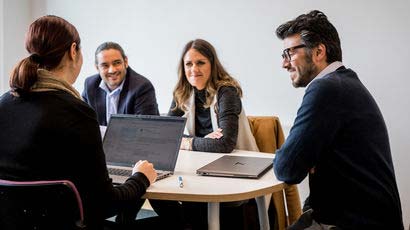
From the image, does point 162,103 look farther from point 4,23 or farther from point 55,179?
point 55,179

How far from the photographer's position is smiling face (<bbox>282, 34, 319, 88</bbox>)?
1.61 meters

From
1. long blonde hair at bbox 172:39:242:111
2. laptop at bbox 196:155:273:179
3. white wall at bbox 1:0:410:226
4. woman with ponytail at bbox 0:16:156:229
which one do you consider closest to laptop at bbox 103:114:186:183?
laptop at bbox 196:155:273:179

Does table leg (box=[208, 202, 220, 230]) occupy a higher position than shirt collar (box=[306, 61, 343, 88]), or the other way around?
shirt collar (box=[306, 61, 343, 88])

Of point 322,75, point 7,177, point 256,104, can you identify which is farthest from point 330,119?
point 256,104

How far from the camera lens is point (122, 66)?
8.32 ft

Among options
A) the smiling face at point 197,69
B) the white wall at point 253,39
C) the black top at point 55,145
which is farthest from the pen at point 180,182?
the white wall at point 253,39

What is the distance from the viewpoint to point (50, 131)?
3.89 feet

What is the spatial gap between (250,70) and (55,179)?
204 centimetres

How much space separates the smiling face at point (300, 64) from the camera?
1613 millimetres

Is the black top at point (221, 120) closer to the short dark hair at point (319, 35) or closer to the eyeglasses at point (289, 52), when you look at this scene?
the eyeglasses at point (289, 52)

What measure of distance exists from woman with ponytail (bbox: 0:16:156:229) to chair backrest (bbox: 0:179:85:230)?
5 centimetres

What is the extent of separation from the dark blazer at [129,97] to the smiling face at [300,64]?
103 cm

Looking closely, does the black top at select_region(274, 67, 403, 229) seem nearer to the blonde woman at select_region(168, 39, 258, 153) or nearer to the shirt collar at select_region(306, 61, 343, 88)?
the shirt collar at select_region(306, 61, 343, 88)

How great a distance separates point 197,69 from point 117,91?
0.46 meters
